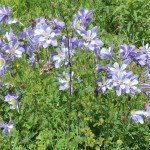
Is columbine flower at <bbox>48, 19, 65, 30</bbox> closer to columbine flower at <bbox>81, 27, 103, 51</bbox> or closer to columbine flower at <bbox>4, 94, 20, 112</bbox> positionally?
columbine flower at <bbox>81, 27, 103, 51</bbox>

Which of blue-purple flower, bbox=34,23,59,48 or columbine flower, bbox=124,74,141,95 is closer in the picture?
columbine flower, bbox=124,74,141,95

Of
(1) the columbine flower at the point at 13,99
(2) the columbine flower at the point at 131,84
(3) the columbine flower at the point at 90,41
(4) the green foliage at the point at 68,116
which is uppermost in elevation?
(3) the columbine flower at the point at 90,41

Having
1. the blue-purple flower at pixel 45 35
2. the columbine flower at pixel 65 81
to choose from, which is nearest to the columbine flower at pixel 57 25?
the blue-purple flower at pixel 45 35

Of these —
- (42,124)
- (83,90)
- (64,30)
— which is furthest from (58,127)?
(64,30)

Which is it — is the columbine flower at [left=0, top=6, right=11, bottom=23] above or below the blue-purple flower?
above

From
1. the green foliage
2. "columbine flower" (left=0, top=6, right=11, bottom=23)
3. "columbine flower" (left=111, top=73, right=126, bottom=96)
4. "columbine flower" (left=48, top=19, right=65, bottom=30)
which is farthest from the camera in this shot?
"columbine flower" (left=0, top=6, right=11, bottom=23)

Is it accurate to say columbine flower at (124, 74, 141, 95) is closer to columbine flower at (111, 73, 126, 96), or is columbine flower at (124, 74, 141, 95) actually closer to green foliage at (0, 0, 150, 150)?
columbine flower at (111, 73, 126, 96)

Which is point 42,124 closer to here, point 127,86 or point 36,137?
point 36,137

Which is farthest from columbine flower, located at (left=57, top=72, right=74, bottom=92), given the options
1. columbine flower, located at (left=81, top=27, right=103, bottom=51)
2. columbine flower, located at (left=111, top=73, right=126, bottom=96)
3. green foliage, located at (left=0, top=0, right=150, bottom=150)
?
columbine flower, located at (left=111, top=73, right=126, bottom=96)

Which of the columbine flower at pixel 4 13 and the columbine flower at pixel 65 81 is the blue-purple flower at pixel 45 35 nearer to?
the columbine flower at pixel 65 81

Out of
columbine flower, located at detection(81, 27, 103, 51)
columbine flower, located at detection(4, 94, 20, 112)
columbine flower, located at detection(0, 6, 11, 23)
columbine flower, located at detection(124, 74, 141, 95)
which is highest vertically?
columbine flower, located at detection(0, 6, 11, 23)

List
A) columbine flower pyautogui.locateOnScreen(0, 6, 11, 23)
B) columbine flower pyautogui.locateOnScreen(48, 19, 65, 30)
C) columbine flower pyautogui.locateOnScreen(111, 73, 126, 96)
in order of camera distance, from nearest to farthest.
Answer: columbine flower pyautogui.locateOnScreen(111, 73, 126, 96), columbine flower pyautogui.locateOnScreen(48, 19, 65, 30), columbine flower pyautogui.locateOnScreen(0, 6, 11, 23)
